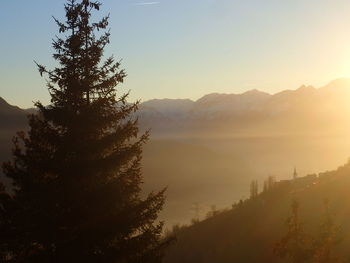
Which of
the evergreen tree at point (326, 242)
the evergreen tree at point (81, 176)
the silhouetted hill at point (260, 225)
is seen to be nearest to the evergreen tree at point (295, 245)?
the evergreen tree at point (326, 242)

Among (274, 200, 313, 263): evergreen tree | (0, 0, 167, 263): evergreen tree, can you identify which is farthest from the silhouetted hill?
(0, 0, 167, 263): evergreen tree

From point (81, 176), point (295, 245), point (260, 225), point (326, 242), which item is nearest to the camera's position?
point (81, 176)

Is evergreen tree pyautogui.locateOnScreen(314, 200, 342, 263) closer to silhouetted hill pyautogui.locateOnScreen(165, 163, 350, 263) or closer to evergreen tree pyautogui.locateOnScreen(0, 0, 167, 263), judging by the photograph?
evergreen tree pyautogui.locateOnScreen(0, 0, 167, 263)

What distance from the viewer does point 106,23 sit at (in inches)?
625

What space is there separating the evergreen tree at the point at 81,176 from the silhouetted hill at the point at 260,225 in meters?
36.2

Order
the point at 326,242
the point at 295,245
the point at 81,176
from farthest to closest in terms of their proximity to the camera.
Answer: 1. the point at 295,245
2. the point at 326,242
3. the point at 81,176

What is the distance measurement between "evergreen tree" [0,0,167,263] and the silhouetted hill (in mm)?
36231

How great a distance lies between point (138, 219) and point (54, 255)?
271 cm

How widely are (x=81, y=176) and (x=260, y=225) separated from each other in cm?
6176

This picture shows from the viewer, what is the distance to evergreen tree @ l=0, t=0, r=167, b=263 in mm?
14852

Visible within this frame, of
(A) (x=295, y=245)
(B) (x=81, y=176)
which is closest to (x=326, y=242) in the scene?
(A) (x=295, y=245)

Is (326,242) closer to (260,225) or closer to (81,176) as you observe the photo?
(81,176)

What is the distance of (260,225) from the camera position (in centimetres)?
7388

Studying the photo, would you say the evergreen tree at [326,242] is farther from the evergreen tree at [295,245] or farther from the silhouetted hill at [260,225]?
the silhouetted hill at [260,225]
